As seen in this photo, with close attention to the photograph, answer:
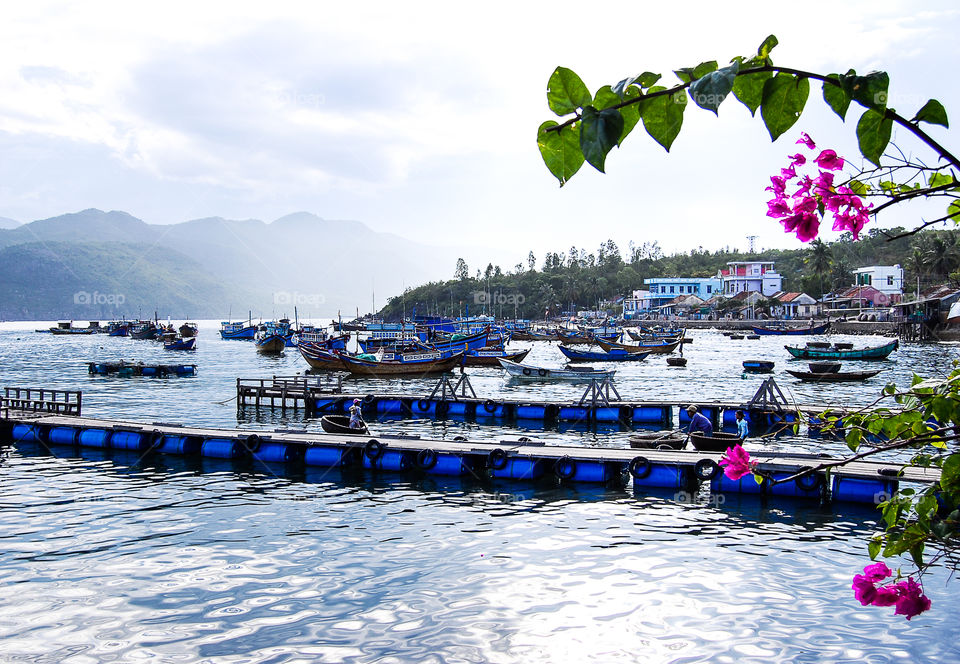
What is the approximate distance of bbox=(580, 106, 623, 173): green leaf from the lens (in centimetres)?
166

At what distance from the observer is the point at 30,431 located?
1109 inches

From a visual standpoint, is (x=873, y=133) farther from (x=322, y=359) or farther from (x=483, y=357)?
(x=483, y=357)

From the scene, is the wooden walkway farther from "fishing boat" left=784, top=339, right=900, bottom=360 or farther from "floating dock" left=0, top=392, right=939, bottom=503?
"fishing boat" left=784, top=339, right=900, bottom=360

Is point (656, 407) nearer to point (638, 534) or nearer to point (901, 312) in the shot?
point (638, 534)

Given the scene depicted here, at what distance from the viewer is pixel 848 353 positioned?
62.9 metres

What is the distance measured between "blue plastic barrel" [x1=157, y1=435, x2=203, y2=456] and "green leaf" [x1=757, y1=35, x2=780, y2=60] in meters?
26.7

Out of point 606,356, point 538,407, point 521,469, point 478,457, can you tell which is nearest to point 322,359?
point 606,356

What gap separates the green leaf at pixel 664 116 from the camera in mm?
1789

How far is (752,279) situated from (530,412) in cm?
13071

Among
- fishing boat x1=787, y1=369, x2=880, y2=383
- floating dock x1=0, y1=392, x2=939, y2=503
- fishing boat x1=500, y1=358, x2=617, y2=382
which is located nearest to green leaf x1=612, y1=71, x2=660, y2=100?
floating dock x1=0, y1=392, x2=939, y2=503

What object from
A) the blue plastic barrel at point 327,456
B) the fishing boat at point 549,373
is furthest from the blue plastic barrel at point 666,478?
the fishing boat at point 549,373

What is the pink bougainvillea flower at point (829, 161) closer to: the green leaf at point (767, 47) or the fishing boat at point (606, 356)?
the green leaf at point (767, 47)

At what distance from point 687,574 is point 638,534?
2.60 m

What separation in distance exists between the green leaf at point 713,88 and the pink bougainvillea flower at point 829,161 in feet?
3.21
